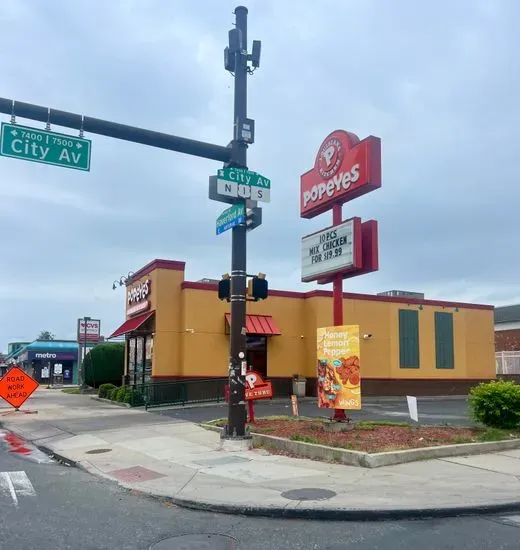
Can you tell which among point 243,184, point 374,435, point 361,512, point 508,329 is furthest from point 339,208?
point 508,329

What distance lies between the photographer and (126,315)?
97.7 ft

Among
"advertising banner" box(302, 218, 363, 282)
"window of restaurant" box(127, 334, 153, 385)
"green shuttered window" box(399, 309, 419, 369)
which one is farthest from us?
"green shuttered window" box(399, 309, 419, 369)

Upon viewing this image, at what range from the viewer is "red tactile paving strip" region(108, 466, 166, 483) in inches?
387

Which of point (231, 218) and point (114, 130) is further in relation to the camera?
point (231, 218)

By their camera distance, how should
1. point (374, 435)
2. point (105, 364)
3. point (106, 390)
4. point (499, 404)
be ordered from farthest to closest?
point (105, 364), point (106, 390), point (499, 404), point (374, 435)

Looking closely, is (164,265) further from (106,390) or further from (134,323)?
(106,390)

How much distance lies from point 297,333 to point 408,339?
5.94 m

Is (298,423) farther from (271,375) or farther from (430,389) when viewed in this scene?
Result: (430,389)

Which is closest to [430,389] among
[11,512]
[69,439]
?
[69,439]

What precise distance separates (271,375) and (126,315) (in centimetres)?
790

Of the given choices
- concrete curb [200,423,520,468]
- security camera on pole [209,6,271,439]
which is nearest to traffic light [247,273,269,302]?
security camera on pole [209,6,271,439]

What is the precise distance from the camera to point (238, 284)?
1305cm

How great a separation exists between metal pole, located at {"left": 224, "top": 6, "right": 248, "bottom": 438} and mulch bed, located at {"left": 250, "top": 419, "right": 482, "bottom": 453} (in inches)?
41.9

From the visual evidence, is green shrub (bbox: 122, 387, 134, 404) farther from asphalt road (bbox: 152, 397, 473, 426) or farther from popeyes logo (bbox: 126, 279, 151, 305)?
popeyes logo (bbox: 126, 279, 151, 305)
